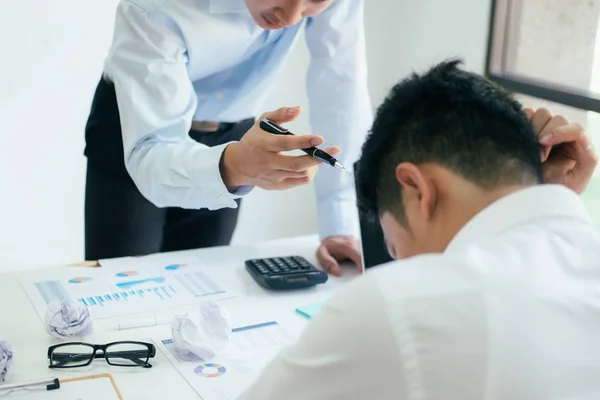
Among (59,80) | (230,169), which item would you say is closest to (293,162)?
(230,169)

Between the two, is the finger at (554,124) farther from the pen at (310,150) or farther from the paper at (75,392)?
the paper at (75,392)

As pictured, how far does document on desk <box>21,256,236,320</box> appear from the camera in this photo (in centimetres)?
122

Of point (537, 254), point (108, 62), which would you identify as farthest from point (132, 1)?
point (537, 254)

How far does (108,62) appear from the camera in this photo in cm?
145

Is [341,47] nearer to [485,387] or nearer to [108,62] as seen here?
[108,62]

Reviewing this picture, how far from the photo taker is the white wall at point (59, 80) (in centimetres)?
228

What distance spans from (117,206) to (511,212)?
3.39ft

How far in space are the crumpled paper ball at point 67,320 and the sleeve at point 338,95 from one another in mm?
611

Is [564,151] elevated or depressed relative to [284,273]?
elevated

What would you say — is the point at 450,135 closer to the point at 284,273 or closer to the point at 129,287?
the point at 284,273

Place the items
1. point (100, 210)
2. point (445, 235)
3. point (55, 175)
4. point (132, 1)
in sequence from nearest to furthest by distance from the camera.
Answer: point (445, 235) < point (132, 1) < point (100, 210) < point (55, 175)

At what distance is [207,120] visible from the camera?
5.22 ft

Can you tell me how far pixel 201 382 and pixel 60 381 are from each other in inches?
7.2

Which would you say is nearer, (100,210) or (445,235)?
(445,235)
